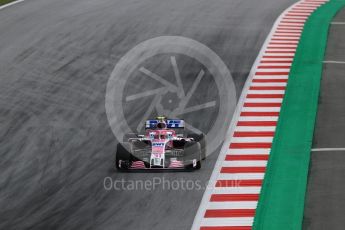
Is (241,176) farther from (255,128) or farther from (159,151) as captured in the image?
(255,128)

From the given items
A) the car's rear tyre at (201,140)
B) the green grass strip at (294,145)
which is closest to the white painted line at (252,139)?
the green grass strip at (294,145)

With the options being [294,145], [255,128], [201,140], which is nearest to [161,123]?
[201,140]

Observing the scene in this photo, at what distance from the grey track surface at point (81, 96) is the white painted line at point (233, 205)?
0.53 metres

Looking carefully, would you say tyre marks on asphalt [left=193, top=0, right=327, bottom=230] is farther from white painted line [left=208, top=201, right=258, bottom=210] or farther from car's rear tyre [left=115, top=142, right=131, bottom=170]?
car's rear tyre [left=115, top=142, right=131, bottom=170]

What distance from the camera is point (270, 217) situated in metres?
20.4

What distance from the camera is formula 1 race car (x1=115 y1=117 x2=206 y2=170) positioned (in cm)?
2325

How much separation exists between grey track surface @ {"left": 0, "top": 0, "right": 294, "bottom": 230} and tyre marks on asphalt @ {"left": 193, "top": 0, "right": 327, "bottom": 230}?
48cm

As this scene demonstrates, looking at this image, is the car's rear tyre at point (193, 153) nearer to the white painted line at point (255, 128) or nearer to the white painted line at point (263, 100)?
the white painted line at point (255, 128)

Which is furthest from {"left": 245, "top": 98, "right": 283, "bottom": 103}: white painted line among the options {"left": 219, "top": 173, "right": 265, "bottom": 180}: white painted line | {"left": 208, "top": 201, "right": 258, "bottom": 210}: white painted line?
{"left": 208, "top": 201, "right": 258, "bottom": 210}: white painted line

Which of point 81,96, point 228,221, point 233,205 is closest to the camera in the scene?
point 228,221

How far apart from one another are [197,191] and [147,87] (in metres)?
9.71

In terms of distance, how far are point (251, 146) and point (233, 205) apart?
453cm

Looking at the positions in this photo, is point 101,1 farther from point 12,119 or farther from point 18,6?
point 12,119

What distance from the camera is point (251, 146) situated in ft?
84.1
